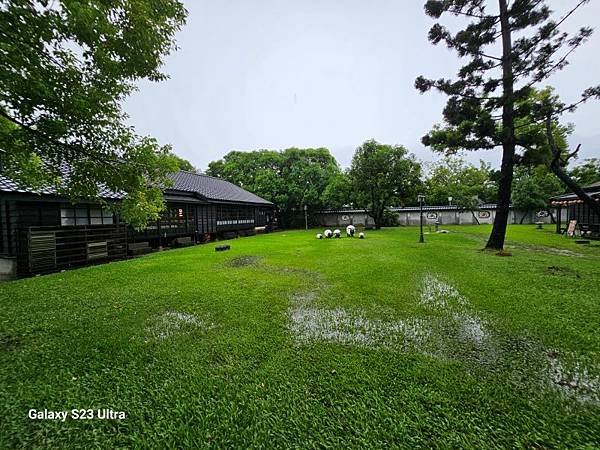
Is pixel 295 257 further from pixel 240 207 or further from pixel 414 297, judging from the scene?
pixel 240 207

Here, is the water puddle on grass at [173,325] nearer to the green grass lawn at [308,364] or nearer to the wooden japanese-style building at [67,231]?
the green grass lawn at [308,364]

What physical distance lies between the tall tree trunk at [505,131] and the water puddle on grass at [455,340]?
703 cm

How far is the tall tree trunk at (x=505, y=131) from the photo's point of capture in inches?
340

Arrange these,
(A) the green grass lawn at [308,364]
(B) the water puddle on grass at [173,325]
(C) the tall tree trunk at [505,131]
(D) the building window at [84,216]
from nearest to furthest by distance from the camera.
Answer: (A) the green grass lawn at [308,364] → (B) the water puddle on grass at [173,325] → (C) the tall tree trunk at [505,131] → (D) the building window at [84,216]

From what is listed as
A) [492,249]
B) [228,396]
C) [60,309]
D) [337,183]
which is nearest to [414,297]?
[228,396]

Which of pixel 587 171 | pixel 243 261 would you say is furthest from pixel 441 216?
pixel 243 261

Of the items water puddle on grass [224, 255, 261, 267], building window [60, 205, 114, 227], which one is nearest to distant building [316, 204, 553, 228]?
water puddle on grass [224, 255, 261, 267]

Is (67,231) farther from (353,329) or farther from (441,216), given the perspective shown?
(441,216)

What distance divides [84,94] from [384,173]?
67.2 feet

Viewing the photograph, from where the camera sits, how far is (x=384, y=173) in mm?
20859

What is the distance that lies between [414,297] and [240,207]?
17.2 meters

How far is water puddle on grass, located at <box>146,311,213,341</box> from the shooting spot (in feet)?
11.7

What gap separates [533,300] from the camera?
4.56 metres

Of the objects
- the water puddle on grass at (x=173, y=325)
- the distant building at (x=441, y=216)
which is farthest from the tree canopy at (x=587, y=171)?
the water puddle on grass at (x=173, y=325)
